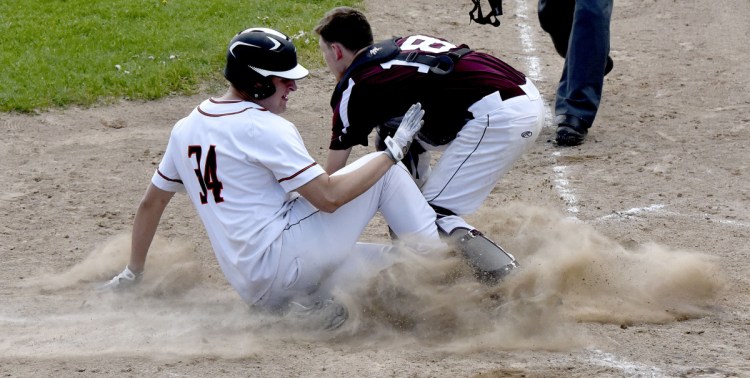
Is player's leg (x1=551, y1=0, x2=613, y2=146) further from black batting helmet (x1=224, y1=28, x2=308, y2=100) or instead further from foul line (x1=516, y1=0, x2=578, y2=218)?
black batting helmet (x1=224, y1=28, x2=308, y2=100)

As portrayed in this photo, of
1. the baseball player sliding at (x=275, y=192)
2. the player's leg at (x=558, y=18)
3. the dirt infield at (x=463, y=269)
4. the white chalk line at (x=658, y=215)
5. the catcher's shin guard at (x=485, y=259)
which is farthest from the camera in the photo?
the player's leg at (x=558, y=18)

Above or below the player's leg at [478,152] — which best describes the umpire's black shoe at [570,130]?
below

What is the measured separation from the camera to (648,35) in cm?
1112

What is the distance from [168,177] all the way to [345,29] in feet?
3.93

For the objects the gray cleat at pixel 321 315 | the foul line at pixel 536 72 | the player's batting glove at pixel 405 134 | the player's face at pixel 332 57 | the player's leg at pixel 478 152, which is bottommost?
the foul line at pixel 536 72

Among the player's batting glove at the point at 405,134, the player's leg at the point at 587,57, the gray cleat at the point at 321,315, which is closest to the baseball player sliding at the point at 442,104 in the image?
the player's batting glove at the point at 405,134

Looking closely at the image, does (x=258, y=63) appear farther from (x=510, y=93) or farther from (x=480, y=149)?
(x=510, y=93)

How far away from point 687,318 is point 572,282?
23.2 inches

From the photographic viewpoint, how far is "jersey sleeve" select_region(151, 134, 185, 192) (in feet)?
17.2

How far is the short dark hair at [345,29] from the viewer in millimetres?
5469

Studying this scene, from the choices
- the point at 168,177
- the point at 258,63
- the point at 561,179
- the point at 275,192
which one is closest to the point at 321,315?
the point at 275,192

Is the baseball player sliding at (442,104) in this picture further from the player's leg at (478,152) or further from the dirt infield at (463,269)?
the dirt infield at (463,269)

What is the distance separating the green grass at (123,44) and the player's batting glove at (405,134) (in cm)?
470

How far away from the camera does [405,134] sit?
16.9 ft
